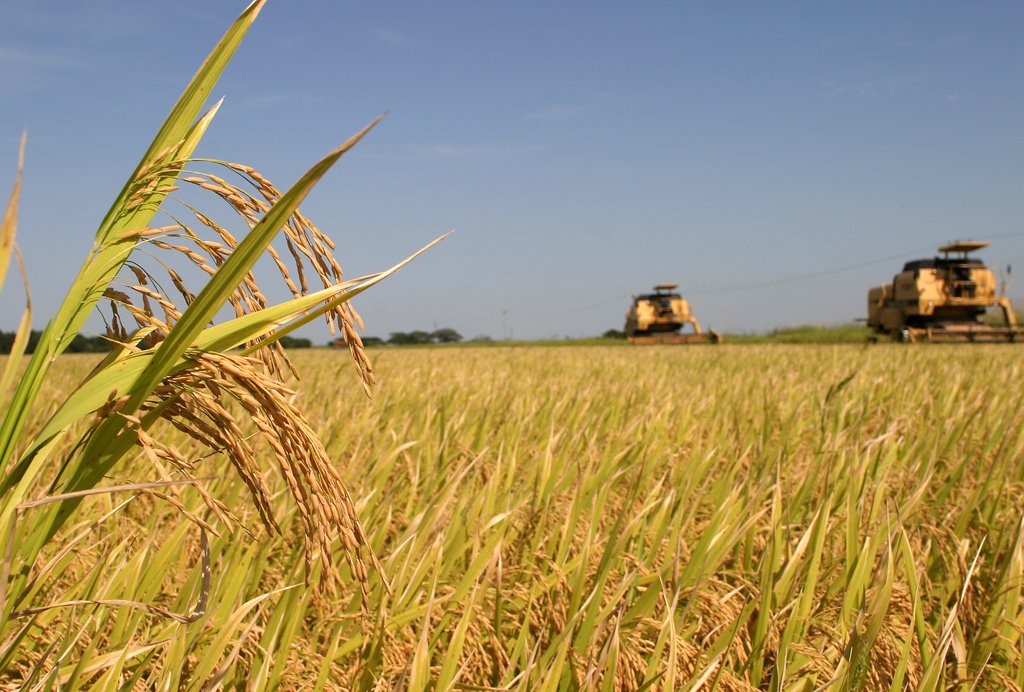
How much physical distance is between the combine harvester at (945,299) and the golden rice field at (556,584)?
1739 centimetres

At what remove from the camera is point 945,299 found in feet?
60.4

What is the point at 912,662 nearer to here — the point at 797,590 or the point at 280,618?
the point at 797,590

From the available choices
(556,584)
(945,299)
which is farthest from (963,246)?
(556,584)

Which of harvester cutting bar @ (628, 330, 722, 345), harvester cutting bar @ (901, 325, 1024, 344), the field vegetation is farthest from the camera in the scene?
harvester cutting bar @ (628, 330, 722, 345)

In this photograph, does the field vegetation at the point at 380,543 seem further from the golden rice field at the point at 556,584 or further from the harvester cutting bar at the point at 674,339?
the harvester cutting bar at the point at 674,339

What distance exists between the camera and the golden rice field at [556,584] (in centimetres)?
116

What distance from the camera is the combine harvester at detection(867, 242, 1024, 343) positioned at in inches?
709

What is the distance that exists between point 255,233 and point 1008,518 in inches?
85.4

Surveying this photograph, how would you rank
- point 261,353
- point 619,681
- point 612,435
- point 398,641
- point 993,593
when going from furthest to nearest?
point 612,435, point 993,593, point 398,641, point 619,681, point 261,353

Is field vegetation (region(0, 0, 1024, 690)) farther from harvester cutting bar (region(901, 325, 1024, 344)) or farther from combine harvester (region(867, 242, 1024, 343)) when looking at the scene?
combine harvester (region(867, 242, 1024, 343))

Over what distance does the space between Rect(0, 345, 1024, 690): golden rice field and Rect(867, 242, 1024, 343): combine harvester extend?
17.4 meters

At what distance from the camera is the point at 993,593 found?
4.83 feet

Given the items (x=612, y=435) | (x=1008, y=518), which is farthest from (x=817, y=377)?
(x=1008, y=518)

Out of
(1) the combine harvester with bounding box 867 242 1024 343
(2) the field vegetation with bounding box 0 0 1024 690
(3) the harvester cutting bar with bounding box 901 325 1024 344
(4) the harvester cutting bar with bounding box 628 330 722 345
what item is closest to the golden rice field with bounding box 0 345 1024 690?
(2) the field vegetation with bounding box 0 0 1024 690
